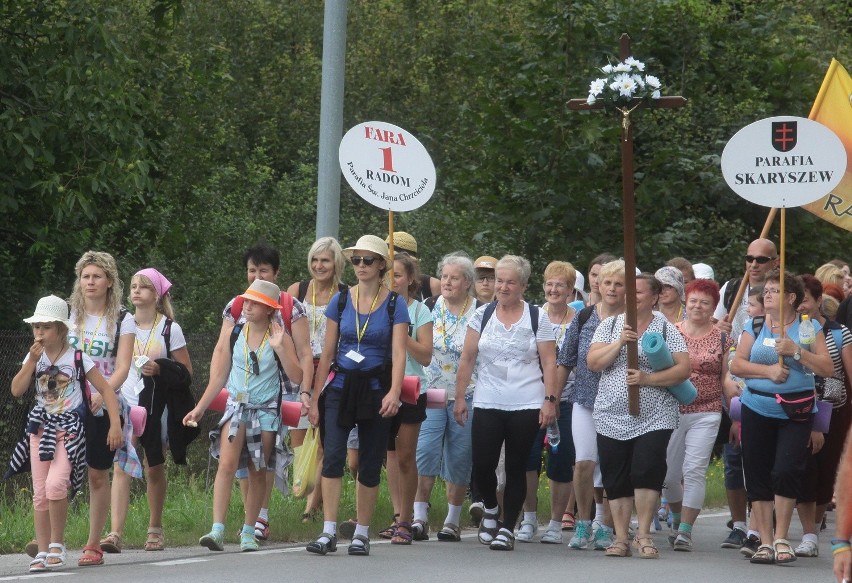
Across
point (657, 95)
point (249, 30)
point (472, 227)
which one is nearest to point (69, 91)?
point (472, 227)

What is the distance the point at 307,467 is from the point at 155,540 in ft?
4.57

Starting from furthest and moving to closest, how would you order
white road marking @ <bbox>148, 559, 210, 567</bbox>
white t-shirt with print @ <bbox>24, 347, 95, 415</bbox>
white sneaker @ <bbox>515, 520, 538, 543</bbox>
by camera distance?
white sneaker @ <bbox>515, 520, 538, 543</bbox>, white road marking @ <bbox>148, 559, 210, 567</bbox>, white t-shirt with print @ <bbox>24, 347, 95, 415</bbox>

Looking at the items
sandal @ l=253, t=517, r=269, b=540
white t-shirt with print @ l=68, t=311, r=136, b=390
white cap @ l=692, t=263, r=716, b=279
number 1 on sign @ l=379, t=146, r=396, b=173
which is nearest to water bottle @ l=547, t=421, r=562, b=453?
sandal @ l=253, t=517, r=269, b=540

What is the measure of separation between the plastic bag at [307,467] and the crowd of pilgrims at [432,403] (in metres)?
0.06

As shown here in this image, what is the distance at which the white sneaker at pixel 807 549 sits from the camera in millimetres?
10711

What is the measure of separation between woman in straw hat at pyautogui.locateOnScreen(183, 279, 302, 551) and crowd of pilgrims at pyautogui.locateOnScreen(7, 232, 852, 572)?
0.01 meters

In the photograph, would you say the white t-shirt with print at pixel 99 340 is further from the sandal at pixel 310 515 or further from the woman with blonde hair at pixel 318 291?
the sandal at pixel 310 515

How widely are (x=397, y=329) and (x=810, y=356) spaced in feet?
8.89

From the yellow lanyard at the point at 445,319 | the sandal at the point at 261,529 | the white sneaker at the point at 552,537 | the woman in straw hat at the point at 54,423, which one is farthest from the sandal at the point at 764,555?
the woman in straw hat at the point at 54,423

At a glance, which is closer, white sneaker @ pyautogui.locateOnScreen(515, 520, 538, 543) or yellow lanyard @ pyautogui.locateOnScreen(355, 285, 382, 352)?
yellow lanyard @ pyautogui.locateOnScreen(355, 285, 382, 352)

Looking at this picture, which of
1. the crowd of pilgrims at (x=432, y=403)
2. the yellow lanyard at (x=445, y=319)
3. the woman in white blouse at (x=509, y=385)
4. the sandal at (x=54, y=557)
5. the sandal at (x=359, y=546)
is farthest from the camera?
Answer: the yellow lanyard at (x=445, y=319)

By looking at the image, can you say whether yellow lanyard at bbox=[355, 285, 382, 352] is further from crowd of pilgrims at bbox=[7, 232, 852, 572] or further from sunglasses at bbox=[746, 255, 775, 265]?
sunglasses at bbox=[746, 255, 775, 265]

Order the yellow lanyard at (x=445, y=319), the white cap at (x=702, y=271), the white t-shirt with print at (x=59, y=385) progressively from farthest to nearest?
the white cap at (x=702, y=271) → the yellow lanyard at (x=445, y=319) → the white t-shirt with print at (x=59, y=385)

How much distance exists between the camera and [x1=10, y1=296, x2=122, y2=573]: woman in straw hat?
917 cm
